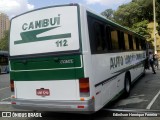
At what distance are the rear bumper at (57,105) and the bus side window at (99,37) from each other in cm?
164

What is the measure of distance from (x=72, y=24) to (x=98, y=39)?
1.13 metres

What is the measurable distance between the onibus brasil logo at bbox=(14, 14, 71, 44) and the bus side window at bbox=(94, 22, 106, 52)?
1.04 m

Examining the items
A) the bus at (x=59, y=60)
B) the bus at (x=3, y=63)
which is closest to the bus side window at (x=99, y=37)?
the bus at (x=59, y=60)

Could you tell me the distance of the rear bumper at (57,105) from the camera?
6.50 meters

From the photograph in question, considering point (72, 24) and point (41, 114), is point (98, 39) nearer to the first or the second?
point (72, 24)

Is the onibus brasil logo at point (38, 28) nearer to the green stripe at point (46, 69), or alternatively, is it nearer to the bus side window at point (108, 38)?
the green stripe at point (46, 69)

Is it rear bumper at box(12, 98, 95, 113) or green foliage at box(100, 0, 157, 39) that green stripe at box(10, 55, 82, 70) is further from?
green foliage at box(100, 0, 157, 39)

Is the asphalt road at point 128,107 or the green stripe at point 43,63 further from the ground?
the green stripe at point 43,63

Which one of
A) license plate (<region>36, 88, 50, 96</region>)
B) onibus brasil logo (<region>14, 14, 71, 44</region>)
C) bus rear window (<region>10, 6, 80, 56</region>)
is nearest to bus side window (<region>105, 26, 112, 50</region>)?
bus rear window (<region>10, 6, 80, 56</region>)

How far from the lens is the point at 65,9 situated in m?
6.84

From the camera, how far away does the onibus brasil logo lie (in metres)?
6.88

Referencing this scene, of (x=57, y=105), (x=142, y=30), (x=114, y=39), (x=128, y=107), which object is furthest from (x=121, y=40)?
(x=142, y=30)

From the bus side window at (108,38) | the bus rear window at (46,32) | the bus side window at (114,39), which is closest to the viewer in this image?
the bus rear window at (46,32)

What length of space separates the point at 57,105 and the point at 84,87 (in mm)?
827
